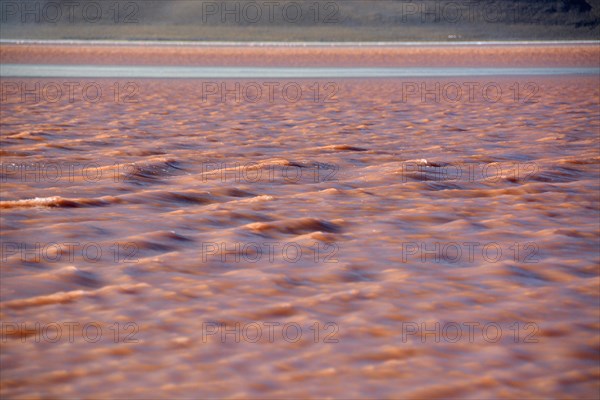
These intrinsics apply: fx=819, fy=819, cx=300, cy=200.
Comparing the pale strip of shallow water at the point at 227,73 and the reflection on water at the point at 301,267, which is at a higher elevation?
the pale strip of shallow water at the point at 227,73

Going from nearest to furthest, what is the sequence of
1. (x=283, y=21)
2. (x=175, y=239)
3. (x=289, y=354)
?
(x=289, y=354)
(x=175, y=239)
(x=283, y=21)

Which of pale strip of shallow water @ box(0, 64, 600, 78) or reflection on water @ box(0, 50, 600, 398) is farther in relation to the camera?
pale strip of shallow water @ box(0, 64, 600, 78)

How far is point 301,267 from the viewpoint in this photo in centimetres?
360

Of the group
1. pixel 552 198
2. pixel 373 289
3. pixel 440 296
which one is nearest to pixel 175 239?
pixel 373 289

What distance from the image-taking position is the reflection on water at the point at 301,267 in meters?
2.60

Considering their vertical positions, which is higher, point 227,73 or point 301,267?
point 227,73

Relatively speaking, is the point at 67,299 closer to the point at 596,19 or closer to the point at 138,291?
the point at 138,291

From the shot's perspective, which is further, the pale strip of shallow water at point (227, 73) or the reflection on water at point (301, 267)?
the pale strip of shallow water at point (227, 73)

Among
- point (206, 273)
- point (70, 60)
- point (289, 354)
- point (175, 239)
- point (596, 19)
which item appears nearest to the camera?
point (289, 354)

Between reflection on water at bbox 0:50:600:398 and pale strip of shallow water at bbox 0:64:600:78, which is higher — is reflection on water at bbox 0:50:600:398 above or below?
below

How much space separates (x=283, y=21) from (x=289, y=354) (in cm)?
6125

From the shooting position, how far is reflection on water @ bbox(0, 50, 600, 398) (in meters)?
2.60

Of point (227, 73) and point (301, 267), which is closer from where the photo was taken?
point (301, 267)

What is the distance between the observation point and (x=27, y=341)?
281 centimetres
